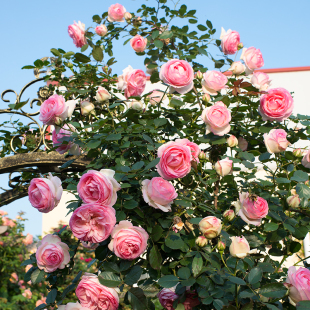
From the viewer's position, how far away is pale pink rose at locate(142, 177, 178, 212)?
1.08 m

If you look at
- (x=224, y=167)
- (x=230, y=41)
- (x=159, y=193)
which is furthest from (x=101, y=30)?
(x=159, y=193)

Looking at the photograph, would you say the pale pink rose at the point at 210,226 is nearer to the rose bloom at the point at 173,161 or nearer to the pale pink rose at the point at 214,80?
the rose bloom at the point at 173,161

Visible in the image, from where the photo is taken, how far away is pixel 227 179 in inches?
53.6

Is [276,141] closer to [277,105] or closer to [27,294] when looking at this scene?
[277,105]

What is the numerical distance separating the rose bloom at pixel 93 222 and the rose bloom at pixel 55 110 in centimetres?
56

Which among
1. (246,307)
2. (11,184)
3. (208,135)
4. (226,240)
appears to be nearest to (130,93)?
(208,135)

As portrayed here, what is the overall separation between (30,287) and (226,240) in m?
3.53

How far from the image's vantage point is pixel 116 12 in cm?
224

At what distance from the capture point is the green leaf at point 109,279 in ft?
3.40

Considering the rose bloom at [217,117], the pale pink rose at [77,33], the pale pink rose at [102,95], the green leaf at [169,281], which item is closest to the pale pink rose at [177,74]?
the rose bloom at [217,117]

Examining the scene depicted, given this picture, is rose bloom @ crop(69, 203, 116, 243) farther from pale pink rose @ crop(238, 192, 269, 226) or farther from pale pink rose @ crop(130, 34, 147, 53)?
pale pink rose @ crop(130, 34, 147, 53)

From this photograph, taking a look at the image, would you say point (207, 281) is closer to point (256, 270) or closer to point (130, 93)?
point (256, 270)

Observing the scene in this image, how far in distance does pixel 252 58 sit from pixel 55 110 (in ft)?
3.48

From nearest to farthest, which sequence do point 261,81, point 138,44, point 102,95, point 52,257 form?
point 52,257
point 102,95
point 261,81
point 138,44
